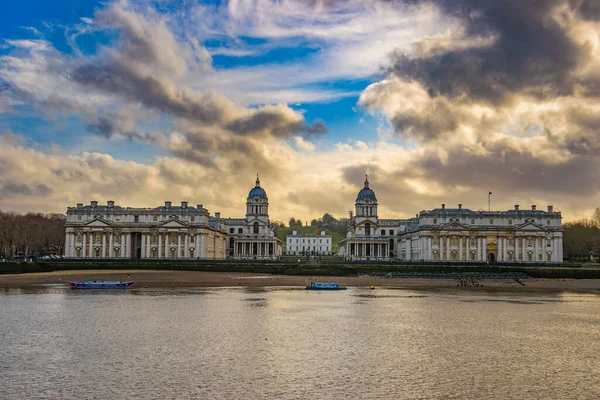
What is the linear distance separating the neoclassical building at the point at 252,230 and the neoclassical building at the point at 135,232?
2489cm

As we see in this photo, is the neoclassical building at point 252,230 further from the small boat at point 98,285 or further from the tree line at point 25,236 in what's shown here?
the small boat at point 98,285

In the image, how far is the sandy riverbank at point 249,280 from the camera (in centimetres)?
8569

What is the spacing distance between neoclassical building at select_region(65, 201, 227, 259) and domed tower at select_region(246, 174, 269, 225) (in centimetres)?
3649

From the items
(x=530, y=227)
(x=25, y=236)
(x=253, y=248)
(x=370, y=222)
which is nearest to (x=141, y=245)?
(x=25, y=236)

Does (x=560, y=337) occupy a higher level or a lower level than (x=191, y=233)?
lower

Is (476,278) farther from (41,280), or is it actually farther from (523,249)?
(41,280)

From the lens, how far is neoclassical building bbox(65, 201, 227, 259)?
452 ft

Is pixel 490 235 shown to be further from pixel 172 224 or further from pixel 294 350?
pixel 294 350

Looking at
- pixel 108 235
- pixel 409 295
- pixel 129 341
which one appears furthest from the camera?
pixel 108 235

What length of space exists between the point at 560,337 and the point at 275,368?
63.6ft

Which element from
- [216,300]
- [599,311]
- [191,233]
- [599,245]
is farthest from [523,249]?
[216,300]

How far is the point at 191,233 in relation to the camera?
13950cm

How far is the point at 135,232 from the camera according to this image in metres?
141

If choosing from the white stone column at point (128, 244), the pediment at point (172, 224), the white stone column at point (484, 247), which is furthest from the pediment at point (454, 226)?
the white stone column at point (128, 244)
